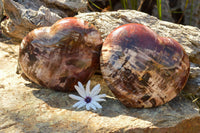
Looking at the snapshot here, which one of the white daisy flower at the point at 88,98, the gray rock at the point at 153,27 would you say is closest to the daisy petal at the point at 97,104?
the white daisy flower at the point at 88,98

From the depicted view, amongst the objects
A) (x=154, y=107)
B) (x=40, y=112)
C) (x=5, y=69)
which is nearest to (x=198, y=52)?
(x=154, y=107)

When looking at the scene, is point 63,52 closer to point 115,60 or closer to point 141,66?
point 115,60

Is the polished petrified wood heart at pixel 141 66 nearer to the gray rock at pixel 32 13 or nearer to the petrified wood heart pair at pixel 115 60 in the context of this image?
the petrified wood heart pair at pixel 115 60

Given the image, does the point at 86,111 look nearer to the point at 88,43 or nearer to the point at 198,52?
the point at 88,43

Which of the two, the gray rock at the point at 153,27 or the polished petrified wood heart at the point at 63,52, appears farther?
the gray rock at the point at 153,27

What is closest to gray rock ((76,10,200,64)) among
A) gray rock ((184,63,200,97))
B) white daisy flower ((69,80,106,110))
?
gray rock ((184,63,200,97))

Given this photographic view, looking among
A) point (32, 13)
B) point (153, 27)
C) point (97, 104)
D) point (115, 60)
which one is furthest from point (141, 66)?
point (32, 13)

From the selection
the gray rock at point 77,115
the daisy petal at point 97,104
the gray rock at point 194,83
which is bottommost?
the gray rock at point 77,115
